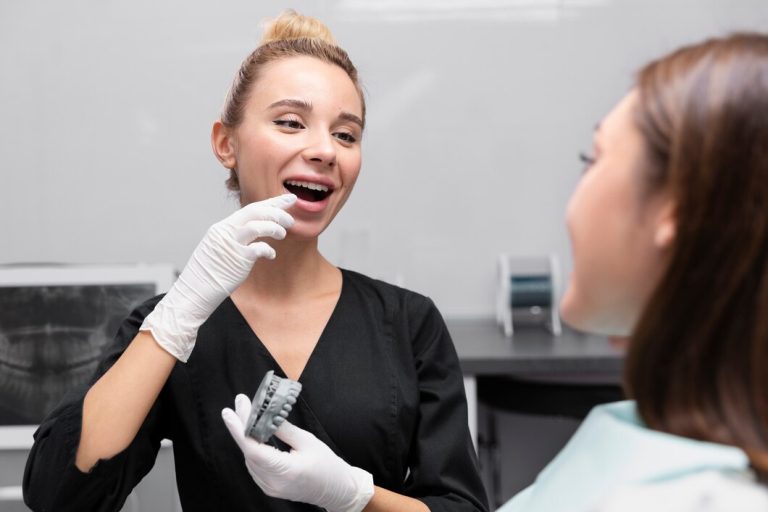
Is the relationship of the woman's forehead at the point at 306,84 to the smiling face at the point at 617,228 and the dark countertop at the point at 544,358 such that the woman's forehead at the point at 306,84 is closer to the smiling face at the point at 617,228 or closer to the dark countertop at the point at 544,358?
the smiling face at the point at 617,228

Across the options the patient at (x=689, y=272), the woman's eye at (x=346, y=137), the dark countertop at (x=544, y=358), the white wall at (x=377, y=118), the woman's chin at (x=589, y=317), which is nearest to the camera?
the patient at (x=689, y=272)

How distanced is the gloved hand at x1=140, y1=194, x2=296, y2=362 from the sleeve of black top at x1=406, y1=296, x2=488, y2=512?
312 millimetres

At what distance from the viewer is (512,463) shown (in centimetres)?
294

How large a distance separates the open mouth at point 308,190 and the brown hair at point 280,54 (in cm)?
14

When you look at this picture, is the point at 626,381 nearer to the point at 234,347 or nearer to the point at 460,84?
the point at 234,347

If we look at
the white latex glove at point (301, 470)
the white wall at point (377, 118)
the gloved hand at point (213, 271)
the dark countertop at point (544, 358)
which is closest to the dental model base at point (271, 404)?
the white latex glove at point (301, 470)

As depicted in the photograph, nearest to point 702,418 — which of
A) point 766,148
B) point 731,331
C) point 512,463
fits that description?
point 731,331

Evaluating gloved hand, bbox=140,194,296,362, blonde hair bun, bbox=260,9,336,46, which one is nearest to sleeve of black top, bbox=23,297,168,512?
gloved hand, bbox=140,194,296,362

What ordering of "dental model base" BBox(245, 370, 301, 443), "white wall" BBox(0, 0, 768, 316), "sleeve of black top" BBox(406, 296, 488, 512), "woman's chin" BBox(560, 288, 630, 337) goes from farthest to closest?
"white wall" BBox(0, 0, 768, 316) < "sleeve of black top" BBox(406, 296, 488, 512) < "dental model base" BBox(245, 370, 301, 443) < "woman's chin" BBox(560, 288, 630, 337)

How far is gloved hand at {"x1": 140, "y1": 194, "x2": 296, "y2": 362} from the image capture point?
1248mm

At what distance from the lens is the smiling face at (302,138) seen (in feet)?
4.51

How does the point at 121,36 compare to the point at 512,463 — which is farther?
the point at 512,463

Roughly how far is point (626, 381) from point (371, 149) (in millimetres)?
2051

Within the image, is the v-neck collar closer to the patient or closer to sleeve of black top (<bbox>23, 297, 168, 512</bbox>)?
sleeve of black top (<bbox>23, 297, 168, 512</bbox>)
